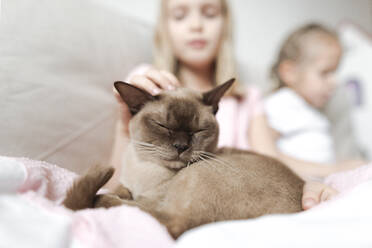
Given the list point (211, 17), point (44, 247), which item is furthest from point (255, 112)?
point (44, 247)

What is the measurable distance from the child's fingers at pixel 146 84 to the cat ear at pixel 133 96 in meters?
0.05

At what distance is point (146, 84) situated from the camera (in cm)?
95

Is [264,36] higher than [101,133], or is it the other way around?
[264,36]

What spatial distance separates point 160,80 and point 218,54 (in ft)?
2.68

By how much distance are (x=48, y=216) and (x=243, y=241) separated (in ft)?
1.18

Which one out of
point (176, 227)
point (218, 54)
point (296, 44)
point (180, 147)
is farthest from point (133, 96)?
point (296, 44)

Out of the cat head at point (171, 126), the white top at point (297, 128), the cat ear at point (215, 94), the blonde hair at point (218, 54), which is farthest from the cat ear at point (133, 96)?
the white top at point (297, 128)

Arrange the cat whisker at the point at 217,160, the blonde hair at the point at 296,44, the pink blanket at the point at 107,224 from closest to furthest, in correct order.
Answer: the pink blanket at the point at 107,224 < the cat whisker at the point at 217,160 < the blonde hair at the point at 296,44

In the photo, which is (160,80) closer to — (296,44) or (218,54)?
(218,54)

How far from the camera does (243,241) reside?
1.59 feet

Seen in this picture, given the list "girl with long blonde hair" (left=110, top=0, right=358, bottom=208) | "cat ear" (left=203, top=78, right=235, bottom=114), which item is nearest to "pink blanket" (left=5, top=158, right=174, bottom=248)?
"cat ear" (left=203, top=78, right=235, bottom=114)

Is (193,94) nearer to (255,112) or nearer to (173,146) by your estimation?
(173,146)

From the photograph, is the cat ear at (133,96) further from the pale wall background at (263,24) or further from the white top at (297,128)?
the pale wall background at (263,24)

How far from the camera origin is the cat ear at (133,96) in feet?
2.74
